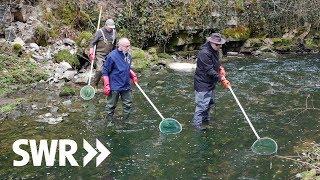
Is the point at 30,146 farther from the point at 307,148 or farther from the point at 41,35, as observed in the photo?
the point at 41,35

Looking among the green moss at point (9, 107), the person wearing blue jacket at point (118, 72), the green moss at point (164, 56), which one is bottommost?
the green moss at point (164, 56)

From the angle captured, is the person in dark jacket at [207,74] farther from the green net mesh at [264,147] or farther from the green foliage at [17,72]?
the green foliage at [17,72]

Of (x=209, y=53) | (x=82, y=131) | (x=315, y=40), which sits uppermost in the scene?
(x=209, y=53)

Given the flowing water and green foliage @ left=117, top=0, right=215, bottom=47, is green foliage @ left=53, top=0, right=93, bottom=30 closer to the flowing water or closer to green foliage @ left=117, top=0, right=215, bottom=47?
green foliage @ left=117, top=0, right=215, bottom=47

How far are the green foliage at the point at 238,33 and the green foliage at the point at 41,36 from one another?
7650 mm

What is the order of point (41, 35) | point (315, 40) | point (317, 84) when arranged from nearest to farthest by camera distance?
point (317, 84), point (41, 35), point (315, 40)

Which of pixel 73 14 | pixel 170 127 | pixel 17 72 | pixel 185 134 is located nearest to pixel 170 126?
pixel 170 127

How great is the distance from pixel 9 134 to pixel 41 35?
26.0 ft

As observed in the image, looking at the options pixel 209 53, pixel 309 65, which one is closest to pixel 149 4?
pixel 309 65

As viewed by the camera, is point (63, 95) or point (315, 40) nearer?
point (63, 95)

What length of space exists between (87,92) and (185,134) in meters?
3.59

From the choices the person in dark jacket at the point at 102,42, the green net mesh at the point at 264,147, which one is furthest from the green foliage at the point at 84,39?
the green net mesh at the point at 264,147

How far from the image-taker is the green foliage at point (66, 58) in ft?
51.9

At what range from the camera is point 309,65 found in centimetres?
1744
